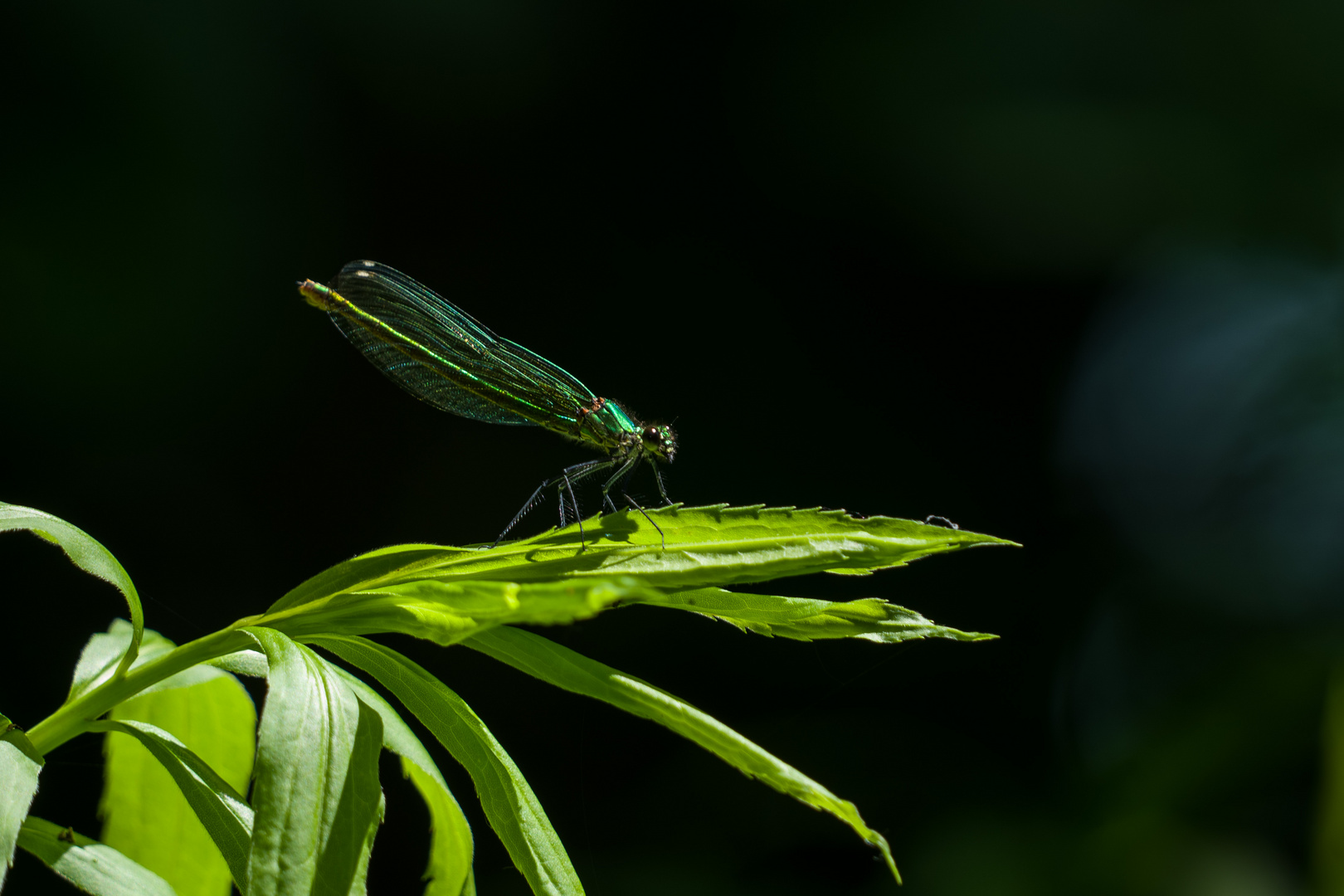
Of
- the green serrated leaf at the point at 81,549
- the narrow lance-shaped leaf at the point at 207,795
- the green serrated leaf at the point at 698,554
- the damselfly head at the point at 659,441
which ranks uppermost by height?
the green serrated leaf at the point at 81,549

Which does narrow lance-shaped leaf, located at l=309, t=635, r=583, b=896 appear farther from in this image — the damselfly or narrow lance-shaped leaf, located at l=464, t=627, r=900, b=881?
the damselfly

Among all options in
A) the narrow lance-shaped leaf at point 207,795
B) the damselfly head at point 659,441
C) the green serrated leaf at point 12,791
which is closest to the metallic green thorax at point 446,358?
the damselfly head at point 659,441

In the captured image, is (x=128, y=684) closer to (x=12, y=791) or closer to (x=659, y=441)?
(x=12, y=791)

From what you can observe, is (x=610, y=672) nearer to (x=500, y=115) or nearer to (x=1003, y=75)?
(x=500, y=115)

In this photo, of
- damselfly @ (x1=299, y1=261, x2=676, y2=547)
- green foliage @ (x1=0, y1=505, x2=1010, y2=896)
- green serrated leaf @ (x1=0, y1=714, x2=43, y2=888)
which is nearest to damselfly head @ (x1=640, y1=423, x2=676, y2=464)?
damselfly @ (x1=299, y1=261, x2=676, y2=547)

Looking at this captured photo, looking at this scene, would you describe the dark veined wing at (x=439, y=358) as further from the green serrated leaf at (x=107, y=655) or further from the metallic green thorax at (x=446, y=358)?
the green serrated leaf at (x=107, y=655)

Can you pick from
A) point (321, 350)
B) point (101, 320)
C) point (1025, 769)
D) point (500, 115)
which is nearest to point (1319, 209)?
point (1025, 769)
